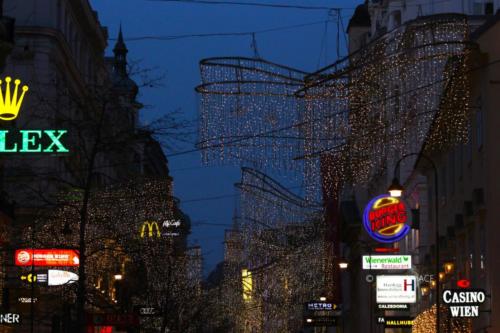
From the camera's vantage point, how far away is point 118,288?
61.9 metres

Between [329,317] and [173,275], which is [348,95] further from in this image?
[329,317]

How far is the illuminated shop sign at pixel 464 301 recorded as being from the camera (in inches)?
1304

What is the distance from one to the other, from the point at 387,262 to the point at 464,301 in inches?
738

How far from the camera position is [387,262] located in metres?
52.0

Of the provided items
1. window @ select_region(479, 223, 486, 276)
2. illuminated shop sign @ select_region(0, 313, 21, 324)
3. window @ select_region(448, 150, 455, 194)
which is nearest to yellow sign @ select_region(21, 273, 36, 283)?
illuminated shop sign @ select_region(0, 313, 21, 324)

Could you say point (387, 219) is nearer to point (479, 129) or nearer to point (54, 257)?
point (54, 257)

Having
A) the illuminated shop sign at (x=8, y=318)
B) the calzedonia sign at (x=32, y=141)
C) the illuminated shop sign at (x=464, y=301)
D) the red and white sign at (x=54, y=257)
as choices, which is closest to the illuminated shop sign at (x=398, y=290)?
the red and white sign at (x=54, y=257)

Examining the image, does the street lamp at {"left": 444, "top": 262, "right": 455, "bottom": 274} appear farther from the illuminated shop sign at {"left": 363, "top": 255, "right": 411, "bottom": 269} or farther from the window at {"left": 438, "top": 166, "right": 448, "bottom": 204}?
the illuminated shop sign at {"left": 363, "top": 255, "right": 411, "bottom": 269}

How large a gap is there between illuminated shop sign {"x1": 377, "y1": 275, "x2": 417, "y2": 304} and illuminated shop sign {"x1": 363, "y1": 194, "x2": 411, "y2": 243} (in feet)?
5.65

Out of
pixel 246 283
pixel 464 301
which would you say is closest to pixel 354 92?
pixel 464 301

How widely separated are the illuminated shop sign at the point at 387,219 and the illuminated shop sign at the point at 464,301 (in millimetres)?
19306

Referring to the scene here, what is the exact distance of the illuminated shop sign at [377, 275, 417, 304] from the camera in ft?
173

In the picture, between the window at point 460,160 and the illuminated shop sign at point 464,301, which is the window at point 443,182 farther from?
the illuminated shop sign at point 464,301

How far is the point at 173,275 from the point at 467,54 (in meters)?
32.8
